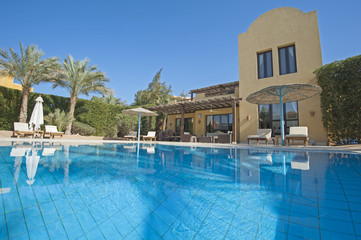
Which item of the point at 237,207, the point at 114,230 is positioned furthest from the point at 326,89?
the point at 114,230

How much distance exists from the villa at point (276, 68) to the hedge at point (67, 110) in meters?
6.43

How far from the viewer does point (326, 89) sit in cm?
1041

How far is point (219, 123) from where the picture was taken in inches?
632

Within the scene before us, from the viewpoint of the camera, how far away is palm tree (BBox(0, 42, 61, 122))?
11.8 metres

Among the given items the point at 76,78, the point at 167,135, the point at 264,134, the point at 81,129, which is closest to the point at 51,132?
the point at 81,129

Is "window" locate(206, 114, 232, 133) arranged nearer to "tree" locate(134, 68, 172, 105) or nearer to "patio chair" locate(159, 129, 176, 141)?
"patio chair" locate(159, 129, 176, 141)

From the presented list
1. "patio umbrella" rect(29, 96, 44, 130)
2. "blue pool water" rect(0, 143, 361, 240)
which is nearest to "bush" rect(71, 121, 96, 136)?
"patio umbrella" rect(29, 96, 44, 130)

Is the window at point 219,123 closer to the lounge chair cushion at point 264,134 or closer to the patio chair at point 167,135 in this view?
the patio chair at point 167,135

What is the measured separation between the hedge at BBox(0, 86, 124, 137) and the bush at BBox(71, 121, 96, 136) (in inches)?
33.3

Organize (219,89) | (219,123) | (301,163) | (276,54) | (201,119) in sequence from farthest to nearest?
1. (219,89)
2. (201,119)
3. (219,123)
4. (276,54)
5. (301,163)

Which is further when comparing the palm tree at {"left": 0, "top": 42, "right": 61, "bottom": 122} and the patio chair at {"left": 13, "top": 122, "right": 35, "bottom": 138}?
the palm tree at {"left": 0, "top": 42, "right": 61, "bottom": 122}

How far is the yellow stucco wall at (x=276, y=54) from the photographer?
11170 millimetres

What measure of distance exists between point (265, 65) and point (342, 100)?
5.33 metres

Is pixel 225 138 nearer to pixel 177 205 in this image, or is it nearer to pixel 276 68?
pixel 276 68
